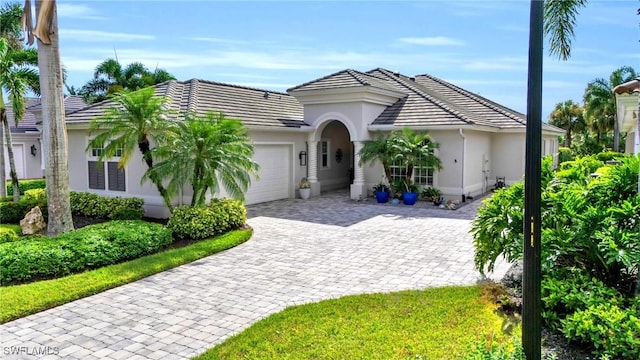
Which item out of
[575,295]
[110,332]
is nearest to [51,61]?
[110,332]

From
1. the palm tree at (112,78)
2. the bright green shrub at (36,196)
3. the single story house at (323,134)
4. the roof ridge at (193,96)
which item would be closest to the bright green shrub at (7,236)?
the single story house at (323,134)

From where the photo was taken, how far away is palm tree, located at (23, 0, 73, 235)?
10.0 meters

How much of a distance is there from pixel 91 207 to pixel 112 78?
18.7m

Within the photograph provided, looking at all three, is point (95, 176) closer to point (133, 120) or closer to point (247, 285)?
point (133, 120)

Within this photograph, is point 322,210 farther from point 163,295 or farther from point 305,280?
point 163,295

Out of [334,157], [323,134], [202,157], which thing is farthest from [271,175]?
[202,157]

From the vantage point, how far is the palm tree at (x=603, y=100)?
121 ft

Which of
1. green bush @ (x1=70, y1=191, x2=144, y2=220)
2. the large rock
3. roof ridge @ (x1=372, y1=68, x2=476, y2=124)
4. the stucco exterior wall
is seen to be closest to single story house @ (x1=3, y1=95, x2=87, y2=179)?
green bush @ (x1=70, y1=191, x2=144, y2=220)

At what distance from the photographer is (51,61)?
1009 cm

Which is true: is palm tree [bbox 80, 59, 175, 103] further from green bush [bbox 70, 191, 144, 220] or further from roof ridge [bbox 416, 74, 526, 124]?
roof ridge [bbox 416, 74, 526, 124]

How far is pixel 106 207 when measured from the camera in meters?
14.5

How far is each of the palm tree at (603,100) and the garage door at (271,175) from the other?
30.8 m

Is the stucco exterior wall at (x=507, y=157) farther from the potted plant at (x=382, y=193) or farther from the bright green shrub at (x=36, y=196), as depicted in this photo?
the bright green shrub at (x=36, y=196)

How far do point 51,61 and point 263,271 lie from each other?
22.2 feet
